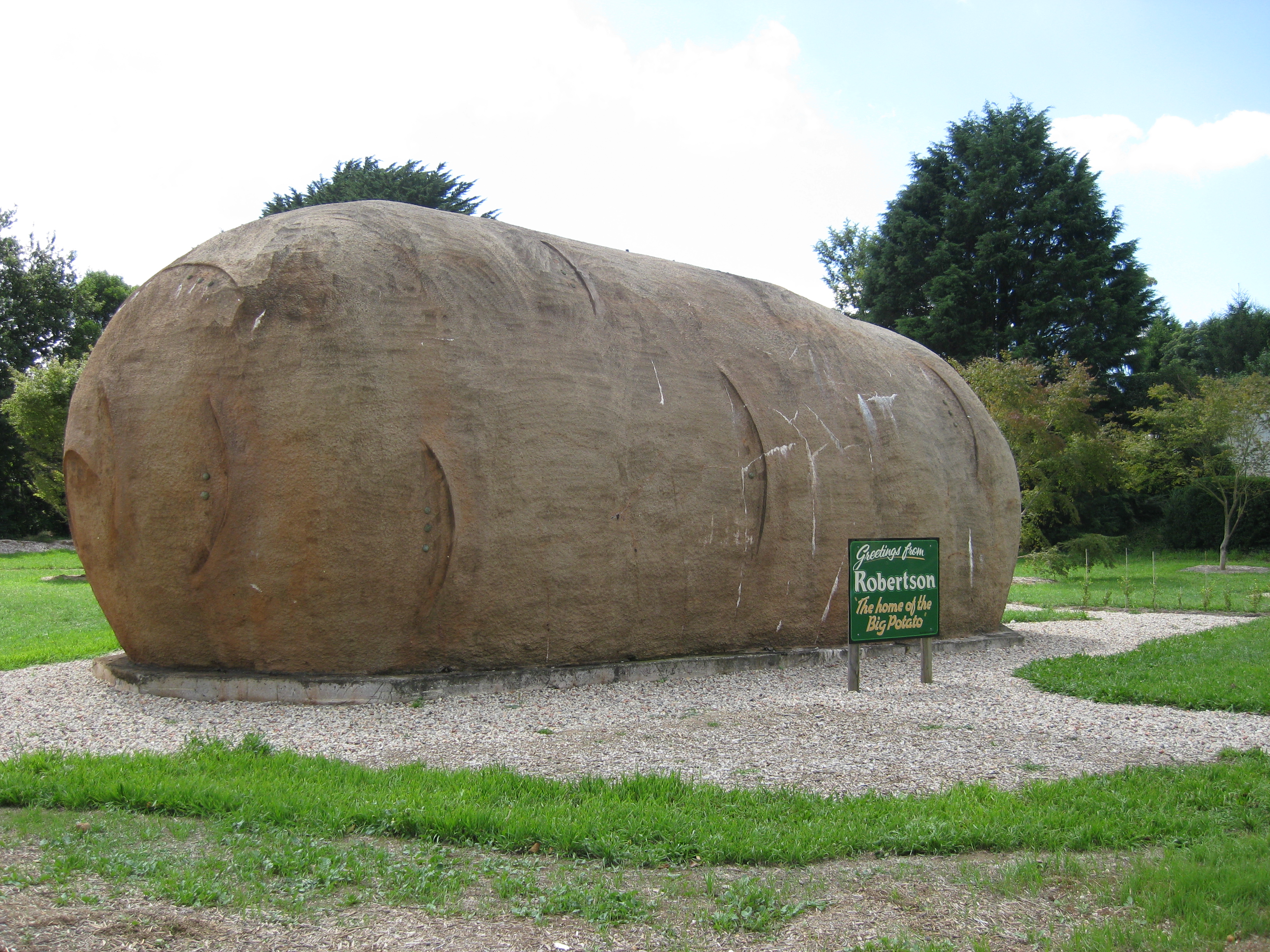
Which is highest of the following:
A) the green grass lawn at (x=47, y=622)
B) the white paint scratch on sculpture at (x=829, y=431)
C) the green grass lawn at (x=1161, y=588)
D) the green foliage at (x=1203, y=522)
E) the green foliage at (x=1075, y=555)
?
the white paint scratch on sculpture at (x=829, y=431)

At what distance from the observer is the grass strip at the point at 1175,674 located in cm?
709

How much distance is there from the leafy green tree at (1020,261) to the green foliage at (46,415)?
21362mm

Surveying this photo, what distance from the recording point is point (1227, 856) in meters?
3.62

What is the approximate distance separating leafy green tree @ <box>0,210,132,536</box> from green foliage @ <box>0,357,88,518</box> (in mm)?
6118

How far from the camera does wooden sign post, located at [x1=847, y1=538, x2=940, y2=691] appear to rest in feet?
24.8

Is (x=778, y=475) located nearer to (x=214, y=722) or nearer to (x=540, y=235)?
(x=540, y=235)

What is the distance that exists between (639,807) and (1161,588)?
17.8 m

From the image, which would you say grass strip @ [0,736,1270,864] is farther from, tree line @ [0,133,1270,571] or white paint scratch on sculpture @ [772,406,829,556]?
tree line @ [0,133,1270,571]

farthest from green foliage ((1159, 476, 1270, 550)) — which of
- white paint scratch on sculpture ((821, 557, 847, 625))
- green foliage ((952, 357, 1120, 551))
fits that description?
white paint scratch on sculpture ((821, 557, 847, 625))

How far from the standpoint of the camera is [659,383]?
7.85 metres

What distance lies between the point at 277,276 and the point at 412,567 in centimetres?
224

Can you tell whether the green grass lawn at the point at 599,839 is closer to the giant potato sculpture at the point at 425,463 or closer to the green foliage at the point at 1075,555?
the giant potato sculpture at the point at 425,463

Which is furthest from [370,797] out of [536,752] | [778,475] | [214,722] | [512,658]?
[778,475]

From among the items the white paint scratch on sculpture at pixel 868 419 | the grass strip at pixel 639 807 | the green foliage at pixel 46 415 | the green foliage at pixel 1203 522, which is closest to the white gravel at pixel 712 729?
the grass strip at pixel 639 807
